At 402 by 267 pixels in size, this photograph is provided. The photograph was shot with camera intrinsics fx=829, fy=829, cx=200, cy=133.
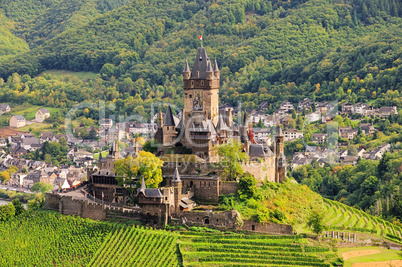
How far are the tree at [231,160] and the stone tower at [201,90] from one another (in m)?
6.32

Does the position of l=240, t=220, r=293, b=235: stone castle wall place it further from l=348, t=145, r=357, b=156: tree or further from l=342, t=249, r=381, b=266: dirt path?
l=348, t=145, r=357, b=156: tree

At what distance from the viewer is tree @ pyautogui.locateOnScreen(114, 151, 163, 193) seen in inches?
3263

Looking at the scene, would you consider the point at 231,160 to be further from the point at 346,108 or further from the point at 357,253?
the point at 346,108

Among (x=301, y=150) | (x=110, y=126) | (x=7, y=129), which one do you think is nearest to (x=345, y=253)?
(x=301, y=150)

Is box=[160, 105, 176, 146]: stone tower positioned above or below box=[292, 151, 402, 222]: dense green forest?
above

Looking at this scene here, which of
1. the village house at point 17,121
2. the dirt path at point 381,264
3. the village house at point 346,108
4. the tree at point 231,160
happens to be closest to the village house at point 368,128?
the village house at point 346,108

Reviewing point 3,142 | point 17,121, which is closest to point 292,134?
point 3,142

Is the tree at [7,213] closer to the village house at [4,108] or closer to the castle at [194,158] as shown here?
the castle at [194,158]

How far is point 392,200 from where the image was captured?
9906cm

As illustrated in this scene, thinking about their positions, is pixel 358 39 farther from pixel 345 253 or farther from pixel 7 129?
pixel 345 253

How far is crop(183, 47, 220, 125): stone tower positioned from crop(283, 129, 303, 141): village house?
48.8m

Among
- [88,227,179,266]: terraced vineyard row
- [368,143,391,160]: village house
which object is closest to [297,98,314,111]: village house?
[368,143,391,160]: village house

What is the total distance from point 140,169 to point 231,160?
30.4ft

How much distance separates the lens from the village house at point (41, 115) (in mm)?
180625
